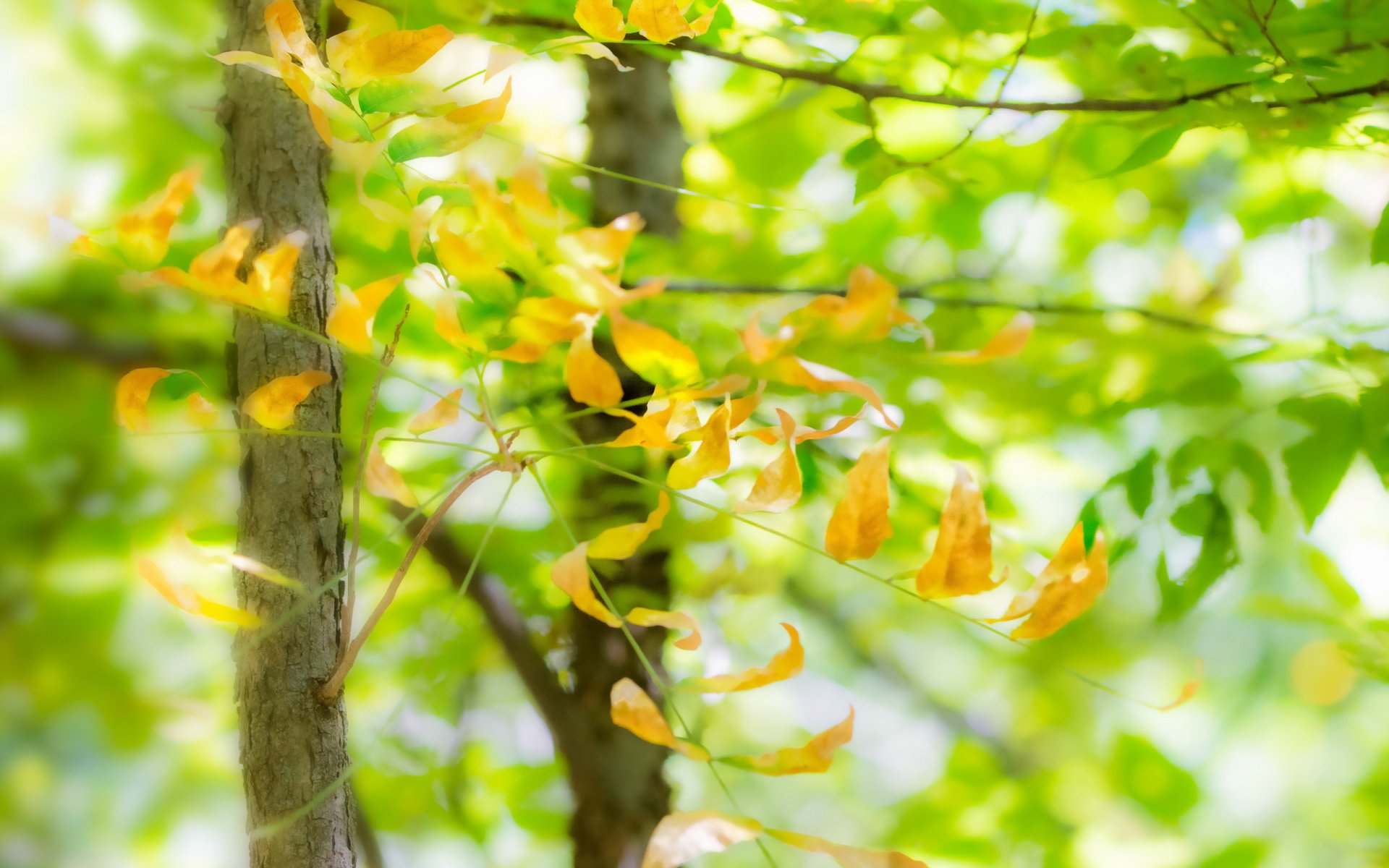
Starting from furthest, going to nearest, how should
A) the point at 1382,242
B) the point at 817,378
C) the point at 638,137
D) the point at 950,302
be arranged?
the point at 638,137, the point at 950,302, the point at 1382,242, the point at 817,378

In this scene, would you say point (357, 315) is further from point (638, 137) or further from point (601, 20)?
point (638, 137)

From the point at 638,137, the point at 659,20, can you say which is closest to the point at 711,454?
the point at 659,20

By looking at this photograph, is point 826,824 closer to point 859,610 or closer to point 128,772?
point 859,610

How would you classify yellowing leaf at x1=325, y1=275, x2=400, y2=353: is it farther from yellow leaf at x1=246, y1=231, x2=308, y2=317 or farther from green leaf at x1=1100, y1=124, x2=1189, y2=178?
green leaf at x1=1100, y1=124, x2=1189, y2=178

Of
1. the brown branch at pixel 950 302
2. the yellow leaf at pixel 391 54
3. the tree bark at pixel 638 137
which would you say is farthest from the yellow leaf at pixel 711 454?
the tree bark at pixel 638 137

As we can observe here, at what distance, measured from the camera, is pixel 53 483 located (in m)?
0.62

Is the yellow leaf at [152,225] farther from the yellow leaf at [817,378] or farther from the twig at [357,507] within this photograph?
the yellow leaf at [817,378]

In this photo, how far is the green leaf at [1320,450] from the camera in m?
0.35

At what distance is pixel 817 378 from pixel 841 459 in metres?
0.33

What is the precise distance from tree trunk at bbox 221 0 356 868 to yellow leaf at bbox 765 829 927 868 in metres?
0.11

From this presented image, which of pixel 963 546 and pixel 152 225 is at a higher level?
pixel 152 225

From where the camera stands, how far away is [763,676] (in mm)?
212

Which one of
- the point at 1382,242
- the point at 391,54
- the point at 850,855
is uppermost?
the point at 391,54

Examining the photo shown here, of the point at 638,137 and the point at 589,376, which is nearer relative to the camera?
the point at 589,376
